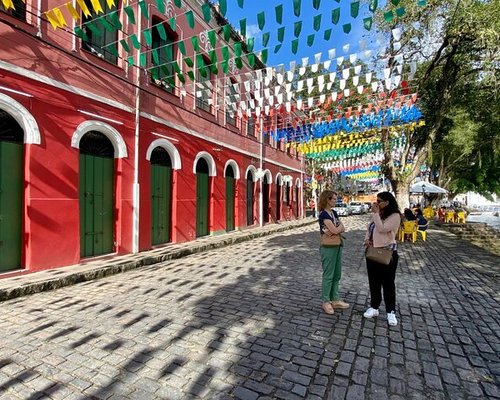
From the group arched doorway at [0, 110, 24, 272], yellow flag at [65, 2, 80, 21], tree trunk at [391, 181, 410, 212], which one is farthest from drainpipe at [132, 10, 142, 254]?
tree trunk at [391, 181, 410, 212]

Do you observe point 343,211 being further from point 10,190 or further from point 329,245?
point 10,190

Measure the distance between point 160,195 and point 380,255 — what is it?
7658 mm

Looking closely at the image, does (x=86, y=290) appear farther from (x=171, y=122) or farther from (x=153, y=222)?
(x=171, y=122)

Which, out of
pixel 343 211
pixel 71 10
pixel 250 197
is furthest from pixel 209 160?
pixel 343 211

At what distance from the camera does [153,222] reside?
9.94 metres

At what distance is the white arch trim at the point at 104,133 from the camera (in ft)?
23.6

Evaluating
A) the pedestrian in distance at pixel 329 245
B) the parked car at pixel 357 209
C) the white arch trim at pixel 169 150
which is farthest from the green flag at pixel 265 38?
the parked car at pixel 357 209

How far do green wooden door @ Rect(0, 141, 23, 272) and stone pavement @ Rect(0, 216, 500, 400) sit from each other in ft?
4.54

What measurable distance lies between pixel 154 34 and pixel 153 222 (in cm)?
584

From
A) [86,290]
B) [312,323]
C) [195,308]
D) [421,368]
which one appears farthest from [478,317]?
[86,290]

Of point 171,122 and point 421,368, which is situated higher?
point 171,122

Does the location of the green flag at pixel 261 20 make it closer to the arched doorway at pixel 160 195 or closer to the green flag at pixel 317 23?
the green flag at pixel 317 23

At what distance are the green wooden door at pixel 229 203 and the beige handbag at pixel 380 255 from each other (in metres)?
10.6

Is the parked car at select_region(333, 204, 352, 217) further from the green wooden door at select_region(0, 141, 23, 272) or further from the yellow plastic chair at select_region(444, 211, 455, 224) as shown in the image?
the green wooden door at select_region(0, 141, 23, 272)
